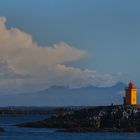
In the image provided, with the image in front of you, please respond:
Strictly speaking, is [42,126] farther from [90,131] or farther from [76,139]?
[76,139]

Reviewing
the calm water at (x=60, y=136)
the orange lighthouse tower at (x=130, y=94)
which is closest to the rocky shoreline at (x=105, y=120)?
the orange lighthouse tower at (x=130, y=94)

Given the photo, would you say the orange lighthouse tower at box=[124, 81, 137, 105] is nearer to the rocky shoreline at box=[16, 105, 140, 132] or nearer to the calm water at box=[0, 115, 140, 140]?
the rocky shoreline at box=[16, 105, 140, 132]

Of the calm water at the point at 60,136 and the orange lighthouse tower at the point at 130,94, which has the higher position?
the orange lighthouse tower at the point at 130,94

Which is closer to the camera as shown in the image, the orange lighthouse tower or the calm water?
the calm water

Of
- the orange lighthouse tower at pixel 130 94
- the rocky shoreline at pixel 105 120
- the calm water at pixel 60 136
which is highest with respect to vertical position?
the orange lighthouse tower at pixel 130 94

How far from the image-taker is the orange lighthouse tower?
111 m

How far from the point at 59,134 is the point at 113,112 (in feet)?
38.7

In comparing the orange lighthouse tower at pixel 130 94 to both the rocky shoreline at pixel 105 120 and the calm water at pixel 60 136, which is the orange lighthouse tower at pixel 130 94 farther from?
the calm water at pixel 60 136

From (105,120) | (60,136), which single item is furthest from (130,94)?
(60,136)

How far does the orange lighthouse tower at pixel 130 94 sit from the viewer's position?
365 ft

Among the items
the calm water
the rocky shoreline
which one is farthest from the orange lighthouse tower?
the calm water

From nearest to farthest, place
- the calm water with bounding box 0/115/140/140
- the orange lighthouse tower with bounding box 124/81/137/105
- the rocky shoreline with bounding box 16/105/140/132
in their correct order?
the calm water with bounding box 0/115/140/140
the rocky shoreline with bounding box 16/105/140/132
the orange lighthouse tower with bounding box 124/81/137/105

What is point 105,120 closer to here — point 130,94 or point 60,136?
point 130,94

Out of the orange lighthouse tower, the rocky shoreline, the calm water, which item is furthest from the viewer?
the orange lighthouse tower
